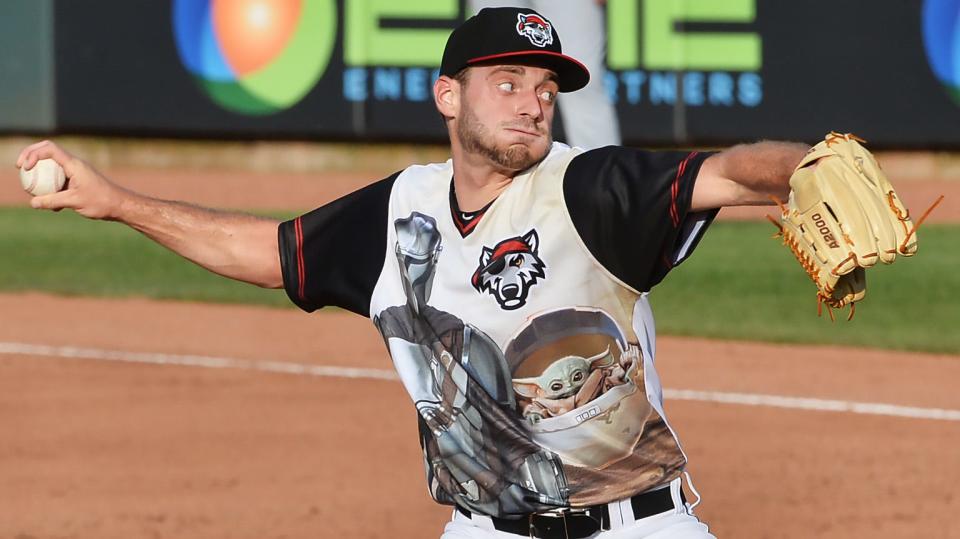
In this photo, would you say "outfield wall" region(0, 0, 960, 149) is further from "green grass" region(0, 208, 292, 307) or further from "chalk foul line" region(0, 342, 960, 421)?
→ "chalk foul line" region(0, 342, 960, 421)

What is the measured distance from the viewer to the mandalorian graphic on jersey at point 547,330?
3744 mm

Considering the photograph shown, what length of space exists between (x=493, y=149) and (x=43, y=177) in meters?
1.19

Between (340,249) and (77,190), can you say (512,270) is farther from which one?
(77,190)

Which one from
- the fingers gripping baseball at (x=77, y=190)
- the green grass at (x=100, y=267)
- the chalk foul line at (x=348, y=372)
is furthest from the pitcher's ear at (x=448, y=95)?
the green grass at (x=100, y=267)

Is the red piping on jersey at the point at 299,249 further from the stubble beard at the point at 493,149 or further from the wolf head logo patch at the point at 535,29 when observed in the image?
the wolf head logo patch at the point at 535,29

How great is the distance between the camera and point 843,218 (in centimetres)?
324

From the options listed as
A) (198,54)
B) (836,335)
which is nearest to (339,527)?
(836,335)

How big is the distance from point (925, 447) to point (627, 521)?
4043 millimetres

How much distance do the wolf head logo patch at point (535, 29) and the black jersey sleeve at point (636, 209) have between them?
29 cm

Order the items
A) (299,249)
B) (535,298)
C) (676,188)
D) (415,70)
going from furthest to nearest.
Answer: (415,70) < (299,249) < (535,298) < (676,188)

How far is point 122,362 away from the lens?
9.59 m

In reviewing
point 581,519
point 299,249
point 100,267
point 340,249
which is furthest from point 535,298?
point 100,267

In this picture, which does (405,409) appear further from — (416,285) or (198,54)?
(198,54)

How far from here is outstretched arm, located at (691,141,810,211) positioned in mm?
3445
